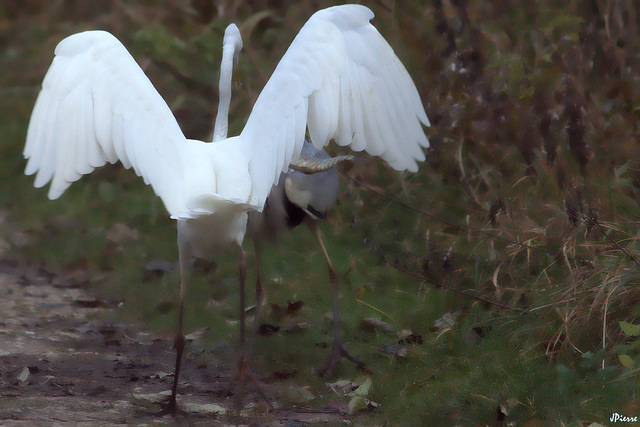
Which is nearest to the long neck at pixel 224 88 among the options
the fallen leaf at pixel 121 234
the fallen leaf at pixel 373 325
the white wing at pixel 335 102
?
the white wing at pixel 335 102

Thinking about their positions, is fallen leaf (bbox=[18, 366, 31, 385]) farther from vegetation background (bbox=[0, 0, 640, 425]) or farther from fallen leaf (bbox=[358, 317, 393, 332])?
fallen leaf (bbox=[358, 317, 393, 332])

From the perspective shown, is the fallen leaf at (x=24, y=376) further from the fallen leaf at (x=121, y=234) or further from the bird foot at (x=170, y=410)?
the fallen leaf at (x=121, y=234)

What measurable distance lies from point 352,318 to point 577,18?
262cm

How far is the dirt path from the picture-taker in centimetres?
389

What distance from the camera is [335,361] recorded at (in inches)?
184

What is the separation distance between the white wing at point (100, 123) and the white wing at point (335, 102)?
0.36 m

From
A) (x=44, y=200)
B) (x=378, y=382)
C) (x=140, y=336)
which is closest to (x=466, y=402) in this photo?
(x=378, y=382)

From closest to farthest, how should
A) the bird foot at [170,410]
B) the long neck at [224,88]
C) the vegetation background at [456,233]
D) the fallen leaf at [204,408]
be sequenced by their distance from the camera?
the vegetation background at [456,233] → the bird foot at [170,410] → the fallen leaf at [204,408] → the long neck at [224,88]

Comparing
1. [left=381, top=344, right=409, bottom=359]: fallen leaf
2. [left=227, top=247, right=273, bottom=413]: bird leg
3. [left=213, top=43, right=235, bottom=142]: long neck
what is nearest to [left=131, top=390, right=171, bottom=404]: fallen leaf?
[left=227, top=247, right=273, bottom=413]: bird leg

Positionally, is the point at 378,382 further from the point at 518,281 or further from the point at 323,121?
the point at 323,121

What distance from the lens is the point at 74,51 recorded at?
4312mm

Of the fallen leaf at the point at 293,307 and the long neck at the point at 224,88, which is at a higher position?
the long neck at the point at 224,88

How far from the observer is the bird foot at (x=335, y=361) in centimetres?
461

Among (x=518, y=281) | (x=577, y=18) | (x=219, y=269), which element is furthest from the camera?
(x=219, y=269)
